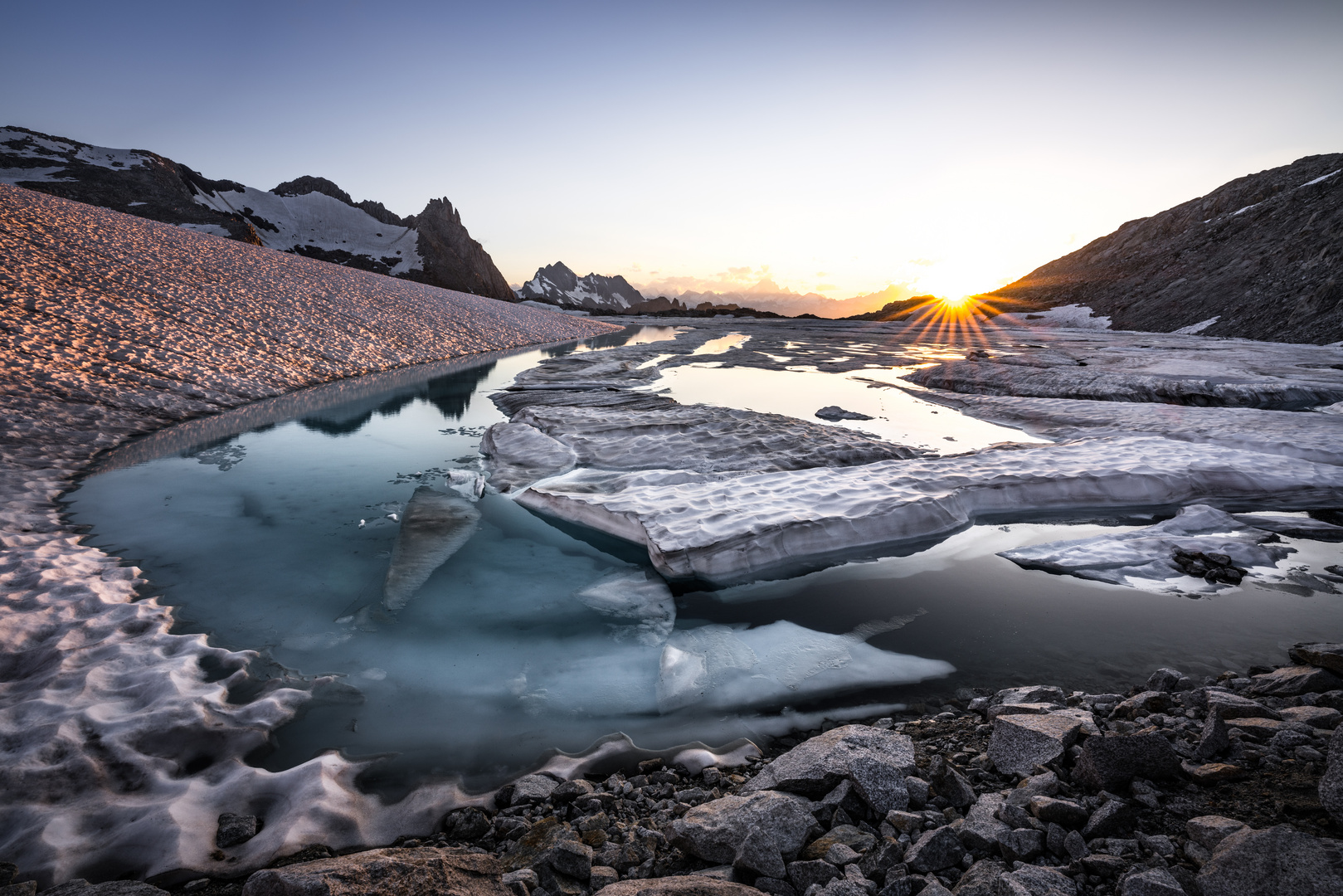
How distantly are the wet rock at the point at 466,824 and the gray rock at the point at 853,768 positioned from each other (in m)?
1.46

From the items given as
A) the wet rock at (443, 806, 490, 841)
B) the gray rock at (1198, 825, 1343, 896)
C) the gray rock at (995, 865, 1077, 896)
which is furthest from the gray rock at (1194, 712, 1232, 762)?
the wet rock at (443, 806, 490, 841)

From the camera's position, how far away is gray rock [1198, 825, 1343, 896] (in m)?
1.90

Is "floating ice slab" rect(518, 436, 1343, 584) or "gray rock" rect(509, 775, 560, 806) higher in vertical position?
"floating ice slab" rect(518, 436, 1343, 584)

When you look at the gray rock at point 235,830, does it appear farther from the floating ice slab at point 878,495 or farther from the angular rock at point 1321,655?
the angular rock at point 1321,655

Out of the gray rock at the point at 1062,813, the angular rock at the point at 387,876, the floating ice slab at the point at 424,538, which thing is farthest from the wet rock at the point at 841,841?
the floating ice slab at the point at 424,538

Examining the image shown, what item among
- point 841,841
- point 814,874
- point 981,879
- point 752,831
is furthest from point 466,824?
point 981,879

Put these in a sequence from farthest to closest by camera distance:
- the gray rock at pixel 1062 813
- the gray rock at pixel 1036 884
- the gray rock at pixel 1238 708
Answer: the gray rock at pixel 1238 708 → the gray rock at pixel 1062 813 → the gray rock at pixel 1036 884

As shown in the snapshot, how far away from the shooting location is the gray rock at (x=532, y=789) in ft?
10.2

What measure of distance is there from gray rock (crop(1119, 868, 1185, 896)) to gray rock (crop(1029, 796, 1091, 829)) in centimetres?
36

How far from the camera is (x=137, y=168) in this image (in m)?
74.2

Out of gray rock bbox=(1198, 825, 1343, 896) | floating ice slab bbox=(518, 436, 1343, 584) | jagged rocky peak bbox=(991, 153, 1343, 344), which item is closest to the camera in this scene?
gray rock bbox=(1198, 825, 1343, 896)

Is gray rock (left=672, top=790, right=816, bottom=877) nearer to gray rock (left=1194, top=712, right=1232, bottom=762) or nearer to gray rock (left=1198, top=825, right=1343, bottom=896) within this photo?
gray rock (left=1198, top=825, right=1343, bottom=896)

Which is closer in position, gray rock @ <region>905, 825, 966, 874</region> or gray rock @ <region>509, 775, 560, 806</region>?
gray rock @ <region>905, 825, 966, 874</region>

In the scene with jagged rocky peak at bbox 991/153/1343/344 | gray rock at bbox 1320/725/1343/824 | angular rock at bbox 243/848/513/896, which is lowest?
angular rock at bbox 243/848/513/896
